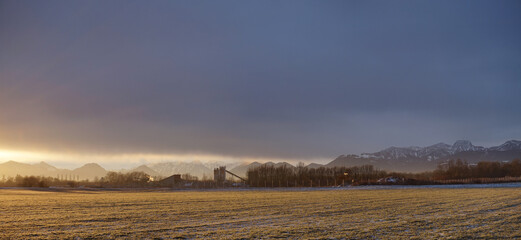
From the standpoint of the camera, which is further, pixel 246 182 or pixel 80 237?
pixel 246 182

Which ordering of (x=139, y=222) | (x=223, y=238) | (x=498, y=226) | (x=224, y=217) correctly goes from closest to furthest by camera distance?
(x=223, y=238)
(x=498, y=226)
(x=139, y=222)
(x=224, y=217)

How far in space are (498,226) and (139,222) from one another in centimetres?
2088

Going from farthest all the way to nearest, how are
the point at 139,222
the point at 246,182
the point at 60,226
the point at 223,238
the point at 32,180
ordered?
the point at 246,182
the point at 32,180
the point at 139,222
the point at 60,226
the point at 223,238

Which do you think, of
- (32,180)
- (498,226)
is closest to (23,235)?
(498,226)

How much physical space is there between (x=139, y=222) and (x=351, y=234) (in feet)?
43.9

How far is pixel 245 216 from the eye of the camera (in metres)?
29.8

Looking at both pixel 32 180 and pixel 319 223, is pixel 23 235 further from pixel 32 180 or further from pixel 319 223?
pixel 32 180

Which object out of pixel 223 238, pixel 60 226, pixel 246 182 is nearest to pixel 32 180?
pixel 246 182

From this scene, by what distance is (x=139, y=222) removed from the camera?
26.7m

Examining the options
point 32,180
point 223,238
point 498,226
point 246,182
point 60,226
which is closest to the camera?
point 223,238

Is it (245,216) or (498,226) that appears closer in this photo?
(498,226)

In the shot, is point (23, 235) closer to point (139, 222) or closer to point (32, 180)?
point (139, 222)

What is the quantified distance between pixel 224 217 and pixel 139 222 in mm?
5773

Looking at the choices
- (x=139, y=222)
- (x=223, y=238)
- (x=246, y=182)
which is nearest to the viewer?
(x=223, y=238)
